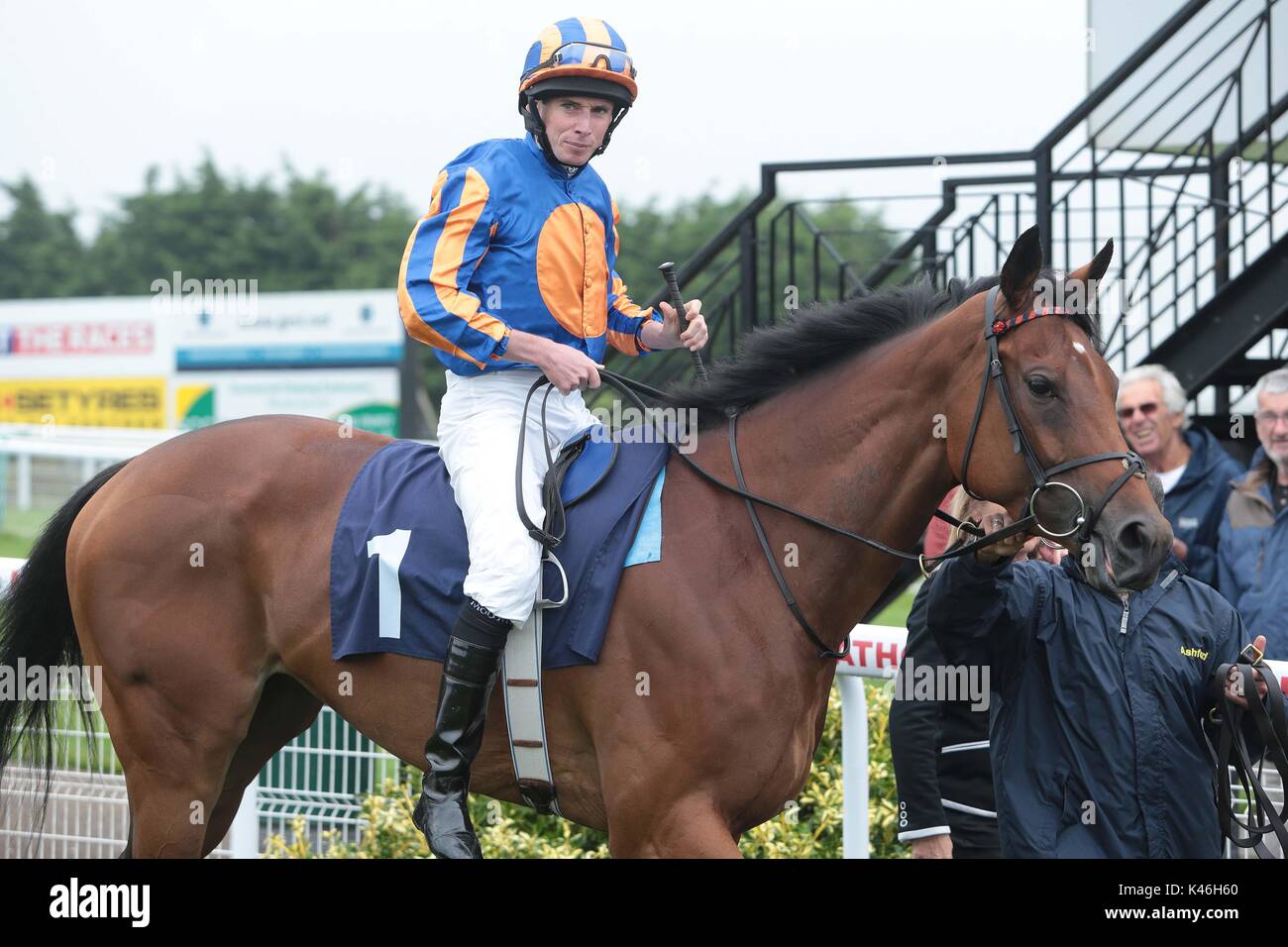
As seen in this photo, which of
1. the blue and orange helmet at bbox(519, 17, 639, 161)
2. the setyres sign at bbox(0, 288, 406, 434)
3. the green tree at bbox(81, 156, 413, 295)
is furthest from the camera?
the green tree at bbox(81, 156, 413, 295)

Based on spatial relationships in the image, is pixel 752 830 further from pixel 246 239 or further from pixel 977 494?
pixel 246 239

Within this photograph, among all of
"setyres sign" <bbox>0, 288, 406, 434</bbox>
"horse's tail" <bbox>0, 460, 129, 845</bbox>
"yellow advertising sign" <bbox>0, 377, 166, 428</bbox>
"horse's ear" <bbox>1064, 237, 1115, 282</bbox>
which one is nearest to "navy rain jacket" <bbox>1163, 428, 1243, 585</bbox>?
"horse's ear" <bbox>1064, 237, 1115, 282</bbox>

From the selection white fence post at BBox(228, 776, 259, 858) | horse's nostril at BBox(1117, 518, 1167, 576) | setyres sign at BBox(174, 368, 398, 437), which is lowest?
white fence post at BBox(228, 776, 259, 858)

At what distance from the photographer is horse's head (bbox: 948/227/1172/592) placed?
2721mm

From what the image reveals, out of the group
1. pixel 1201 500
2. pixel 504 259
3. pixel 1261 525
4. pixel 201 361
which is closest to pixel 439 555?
pixel 504 259

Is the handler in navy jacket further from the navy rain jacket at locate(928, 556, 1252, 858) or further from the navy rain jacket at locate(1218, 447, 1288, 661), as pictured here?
the navy rain jacket at locate(1218, 447, 1288, 661)

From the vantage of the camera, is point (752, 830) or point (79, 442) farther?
point (79, 442)

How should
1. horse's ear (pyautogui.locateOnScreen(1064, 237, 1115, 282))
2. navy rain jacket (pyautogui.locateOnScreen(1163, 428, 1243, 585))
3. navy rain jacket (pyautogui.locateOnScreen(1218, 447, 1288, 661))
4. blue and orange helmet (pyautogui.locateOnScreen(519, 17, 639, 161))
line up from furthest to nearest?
navy rain jacket (pyautogui.locateOnScreen(1163, 428, 1243, 585)) < navy rain jacket (pyautogui.locateOnScreen(1218, 447, 1288, 661)) < blue and orange helmet (pyautogui.locateOnScreen(519, 17, 639, 161)) < horse's ear (pyautogui.locateOnScreen(1064, 237, 1115, 282))

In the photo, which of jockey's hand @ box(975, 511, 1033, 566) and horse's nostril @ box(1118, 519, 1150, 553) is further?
jockey's hand @ box(975, 511, 1033, 566)

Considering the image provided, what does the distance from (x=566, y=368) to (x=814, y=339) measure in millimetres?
615

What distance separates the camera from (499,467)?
10.5ft
